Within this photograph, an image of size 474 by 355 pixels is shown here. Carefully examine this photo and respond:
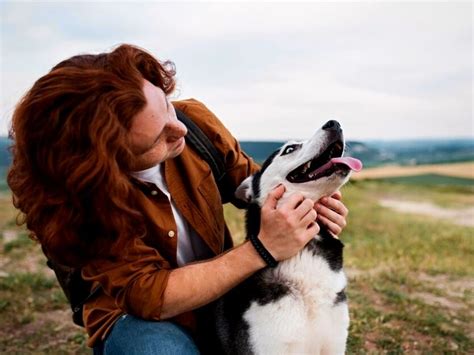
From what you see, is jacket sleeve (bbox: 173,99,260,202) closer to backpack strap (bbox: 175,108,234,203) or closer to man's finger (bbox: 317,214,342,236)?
backpack strap (bbox: 175,108,234,203)

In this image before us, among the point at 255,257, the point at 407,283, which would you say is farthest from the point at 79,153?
the point at 407,283

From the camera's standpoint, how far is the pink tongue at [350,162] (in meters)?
2.58

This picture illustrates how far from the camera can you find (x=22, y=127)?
2.33 m

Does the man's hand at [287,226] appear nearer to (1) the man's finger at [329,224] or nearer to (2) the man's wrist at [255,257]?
(2) the man's wrist at [255,257]

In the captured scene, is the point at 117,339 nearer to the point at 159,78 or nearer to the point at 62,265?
the point at 62,265

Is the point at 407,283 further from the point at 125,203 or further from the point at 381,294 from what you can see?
the point at 125,203

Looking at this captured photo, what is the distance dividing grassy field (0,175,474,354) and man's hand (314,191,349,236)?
1675 millimetres

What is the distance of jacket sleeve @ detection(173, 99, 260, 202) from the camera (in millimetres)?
3037

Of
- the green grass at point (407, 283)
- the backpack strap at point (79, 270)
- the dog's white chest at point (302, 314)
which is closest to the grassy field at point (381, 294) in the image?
the green grass at point (407, 283)

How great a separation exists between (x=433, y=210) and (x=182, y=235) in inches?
402

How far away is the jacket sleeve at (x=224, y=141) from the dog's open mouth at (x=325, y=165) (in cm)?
42

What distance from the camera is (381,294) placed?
17.6ft

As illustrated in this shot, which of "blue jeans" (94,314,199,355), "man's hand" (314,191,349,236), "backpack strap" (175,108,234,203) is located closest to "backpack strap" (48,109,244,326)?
"backpack strap" (175,108,234,203)

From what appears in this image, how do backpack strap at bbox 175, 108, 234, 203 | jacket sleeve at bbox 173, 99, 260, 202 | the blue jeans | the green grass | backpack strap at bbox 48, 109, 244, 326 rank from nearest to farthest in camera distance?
the blue jeans → backpack strap at bbox 48, 109, 244, 326 → backpack strap at bbox 175, 108, 234, 203 → jacket sleeve at bbox 173, 99, 260, 202 → the green grass
